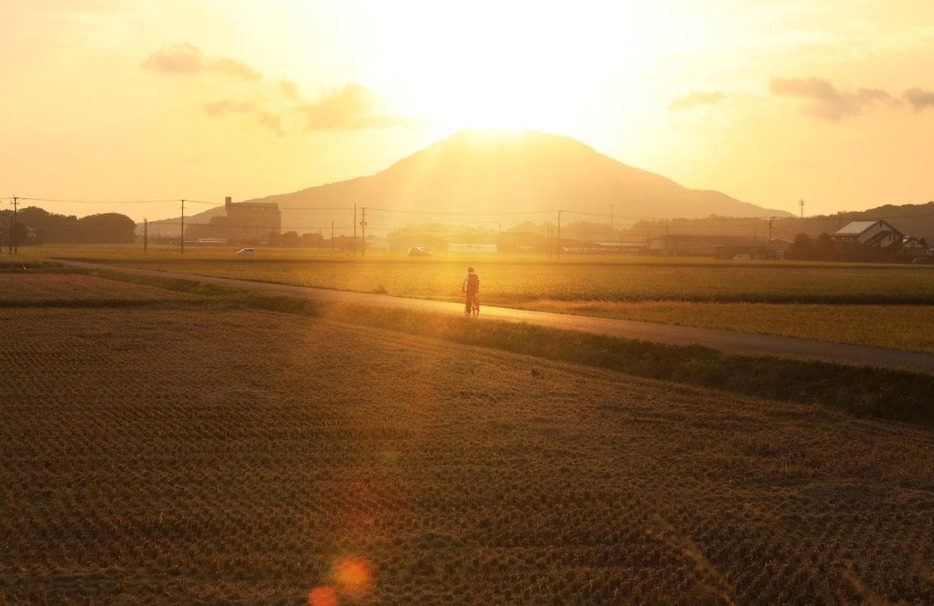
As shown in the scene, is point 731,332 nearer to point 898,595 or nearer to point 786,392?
point 786,392

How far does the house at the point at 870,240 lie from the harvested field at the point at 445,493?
85065 millimetres

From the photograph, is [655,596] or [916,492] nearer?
[655,596]

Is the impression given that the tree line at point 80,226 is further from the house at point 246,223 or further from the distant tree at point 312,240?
the distant tree at point 312,240

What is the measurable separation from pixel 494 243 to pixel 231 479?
172058 mm

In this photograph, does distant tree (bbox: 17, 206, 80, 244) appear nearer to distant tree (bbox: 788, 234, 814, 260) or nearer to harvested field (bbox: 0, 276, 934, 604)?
distant tree (bbox: 788, 234, 814, 260)

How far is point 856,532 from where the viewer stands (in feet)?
26.0

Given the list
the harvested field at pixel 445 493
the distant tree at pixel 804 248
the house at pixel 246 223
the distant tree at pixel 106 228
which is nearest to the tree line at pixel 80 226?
the distant tree at pixel 106 228

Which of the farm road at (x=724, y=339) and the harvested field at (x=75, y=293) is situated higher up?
the harvested field at (x=75, y=293)

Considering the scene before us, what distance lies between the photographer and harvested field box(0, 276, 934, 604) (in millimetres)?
6758

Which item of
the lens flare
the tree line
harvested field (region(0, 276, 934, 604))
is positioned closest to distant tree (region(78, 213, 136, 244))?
the tree line

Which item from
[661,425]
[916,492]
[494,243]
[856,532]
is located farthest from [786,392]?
[494,243]

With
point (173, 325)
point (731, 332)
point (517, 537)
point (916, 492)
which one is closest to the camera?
point (517, 537)

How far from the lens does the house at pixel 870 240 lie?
93.1 m

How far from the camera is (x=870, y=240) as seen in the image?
10206cm
